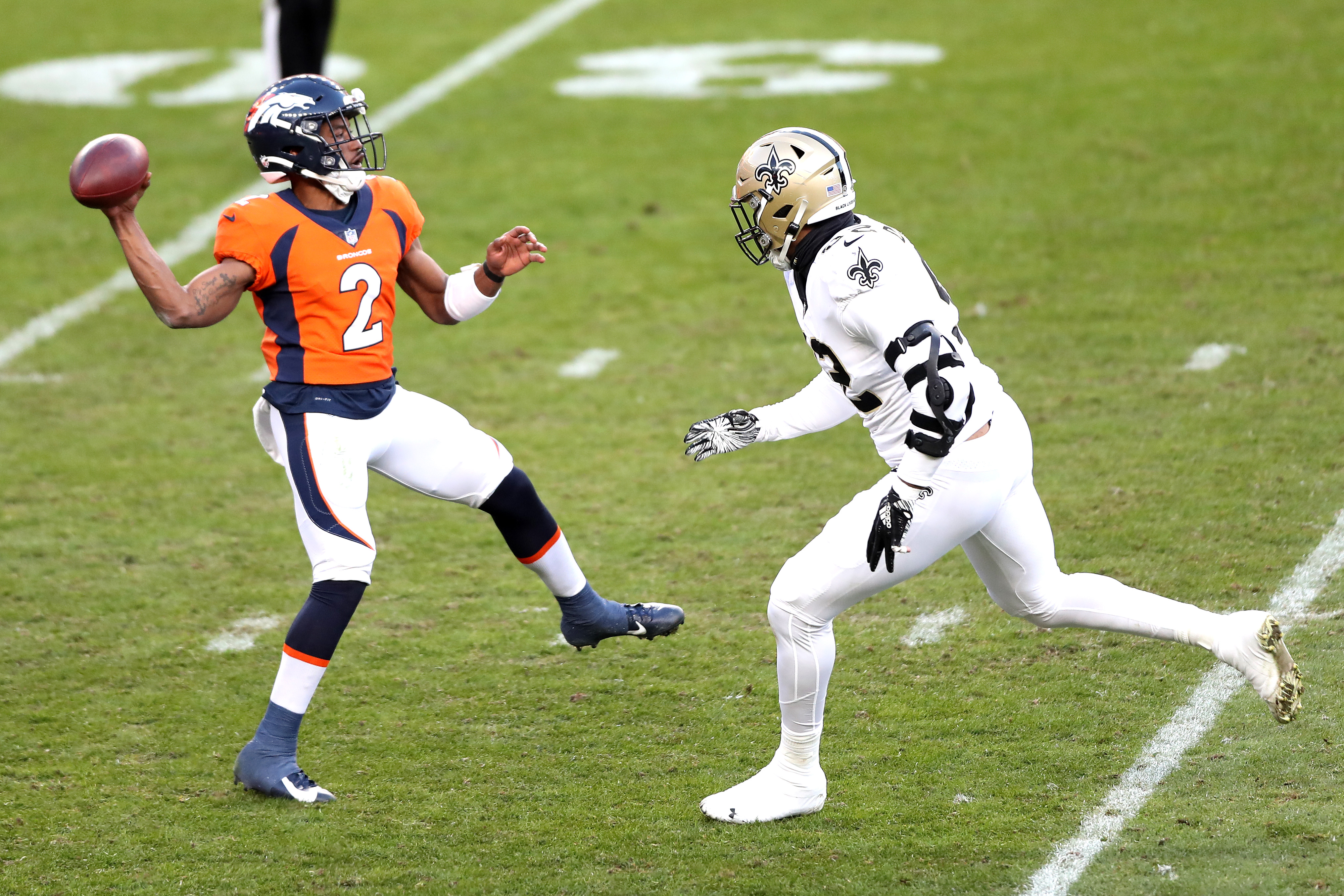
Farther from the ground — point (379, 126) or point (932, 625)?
point (932, 625)

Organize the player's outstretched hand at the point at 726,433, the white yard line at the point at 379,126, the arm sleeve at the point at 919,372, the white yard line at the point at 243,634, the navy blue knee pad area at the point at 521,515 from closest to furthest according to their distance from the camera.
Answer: the arm sleeve at the point at 919,372 → the player's outstretched hand at the point at 726,433 → the navy blue knee pad area at the point at 521,515 → the white yard line at the point at 243,634 → the white yard line at the point at 379,126

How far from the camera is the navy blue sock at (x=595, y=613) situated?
195 inches

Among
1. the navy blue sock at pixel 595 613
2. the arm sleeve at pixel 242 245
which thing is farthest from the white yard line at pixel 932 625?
the arm sleeve at pixel 242 245

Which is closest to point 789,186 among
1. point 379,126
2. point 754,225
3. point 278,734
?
point 754,225

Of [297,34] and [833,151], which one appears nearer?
[833,151]

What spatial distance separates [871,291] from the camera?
3.78m

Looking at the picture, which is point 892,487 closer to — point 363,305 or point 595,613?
point 595,613

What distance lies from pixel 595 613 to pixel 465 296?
113 centimetres

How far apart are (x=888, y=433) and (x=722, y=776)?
110 cm

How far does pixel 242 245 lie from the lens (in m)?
4.33

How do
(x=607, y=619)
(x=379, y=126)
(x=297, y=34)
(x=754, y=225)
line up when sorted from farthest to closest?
(x=379, y=126) → (x=297, y=34) → (x=607, y=619) → (x=754, y=225)

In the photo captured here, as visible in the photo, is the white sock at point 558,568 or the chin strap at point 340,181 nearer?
the chin strap at point 340,181

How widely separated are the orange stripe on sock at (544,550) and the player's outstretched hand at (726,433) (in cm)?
71

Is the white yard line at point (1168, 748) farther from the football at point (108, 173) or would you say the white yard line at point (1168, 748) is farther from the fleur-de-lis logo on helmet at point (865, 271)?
the football at point (108, 173)
